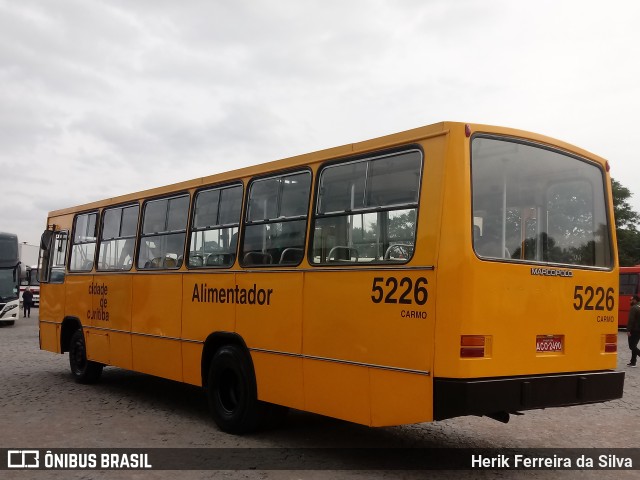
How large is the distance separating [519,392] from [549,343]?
652 millimetres

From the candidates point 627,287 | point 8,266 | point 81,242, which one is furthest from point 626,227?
point 81,242

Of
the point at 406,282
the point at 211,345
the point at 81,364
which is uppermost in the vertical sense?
the point at 406,282

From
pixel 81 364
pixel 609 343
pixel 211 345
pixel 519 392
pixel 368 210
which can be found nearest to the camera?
pixel 519 392

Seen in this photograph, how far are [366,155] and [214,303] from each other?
2979 mm

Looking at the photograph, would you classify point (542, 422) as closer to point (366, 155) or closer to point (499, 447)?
point (499, 447)

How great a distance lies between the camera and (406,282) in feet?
19.5

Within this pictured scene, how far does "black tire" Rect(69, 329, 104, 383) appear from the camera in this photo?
1180 cm

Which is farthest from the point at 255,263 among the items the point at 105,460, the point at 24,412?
the point at 24,412

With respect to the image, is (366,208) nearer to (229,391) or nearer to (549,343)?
(549,343)

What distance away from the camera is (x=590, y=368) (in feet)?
21.6

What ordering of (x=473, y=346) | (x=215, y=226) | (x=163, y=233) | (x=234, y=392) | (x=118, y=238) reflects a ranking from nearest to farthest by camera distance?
(x=473, y=346) < (x=234, y=392) < (x=215, y=226) < (x=163, y=233) < (x=118, y=238)

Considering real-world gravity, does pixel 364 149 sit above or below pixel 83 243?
above

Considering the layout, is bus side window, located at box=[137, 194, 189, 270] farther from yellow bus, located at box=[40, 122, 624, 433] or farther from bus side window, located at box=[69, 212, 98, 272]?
bus side window, located at box=[69, 212, 98, 272]

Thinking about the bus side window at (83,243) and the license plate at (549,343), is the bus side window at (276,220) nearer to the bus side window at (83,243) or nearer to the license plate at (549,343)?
the license plate at (549,343)
